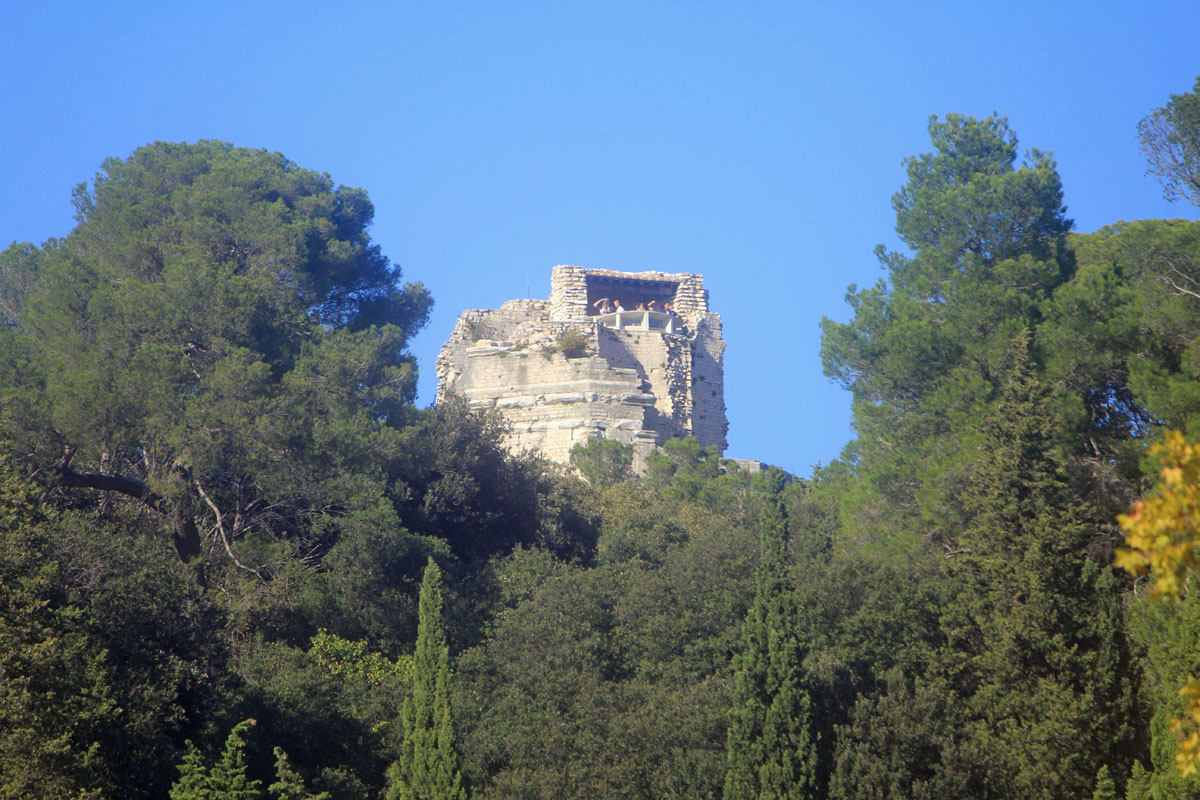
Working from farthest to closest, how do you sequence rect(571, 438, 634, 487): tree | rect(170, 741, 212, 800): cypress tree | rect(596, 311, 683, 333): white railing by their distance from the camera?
rect(596, 311, 683, 333): white railing < rect(571, 438, 634, 487): tree < rect(170, 741, 212, 800): cypress tree

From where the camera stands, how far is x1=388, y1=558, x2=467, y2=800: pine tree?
1466cm

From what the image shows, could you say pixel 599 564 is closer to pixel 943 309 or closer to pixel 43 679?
pixel 943 309

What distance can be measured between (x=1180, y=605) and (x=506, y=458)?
14712 millimetres

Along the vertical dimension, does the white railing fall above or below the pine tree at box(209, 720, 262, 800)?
above

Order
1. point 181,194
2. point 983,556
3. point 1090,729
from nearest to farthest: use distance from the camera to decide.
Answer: point 1090,729 → point 983,556 → point 181,194

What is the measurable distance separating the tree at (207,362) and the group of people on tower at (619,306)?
434 inches

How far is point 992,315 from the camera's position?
58.9ft

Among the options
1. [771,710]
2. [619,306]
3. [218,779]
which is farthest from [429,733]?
[619,306]

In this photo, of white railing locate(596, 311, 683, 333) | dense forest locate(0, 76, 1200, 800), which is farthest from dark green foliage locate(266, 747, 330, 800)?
white railing locate(596, 311, 683, 333)

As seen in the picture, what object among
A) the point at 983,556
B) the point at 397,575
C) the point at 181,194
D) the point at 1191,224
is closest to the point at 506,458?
the point at 397,575

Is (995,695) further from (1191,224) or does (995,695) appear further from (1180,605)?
(1191,224)

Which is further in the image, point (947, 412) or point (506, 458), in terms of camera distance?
point (506, 458)

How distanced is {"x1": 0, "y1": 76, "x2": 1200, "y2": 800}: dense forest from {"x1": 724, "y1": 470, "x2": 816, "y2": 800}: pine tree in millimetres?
40

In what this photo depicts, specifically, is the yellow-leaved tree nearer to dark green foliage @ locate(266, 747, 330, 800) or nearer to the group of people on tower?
dark green foliage @ locate(266, 747, 330, 800)
